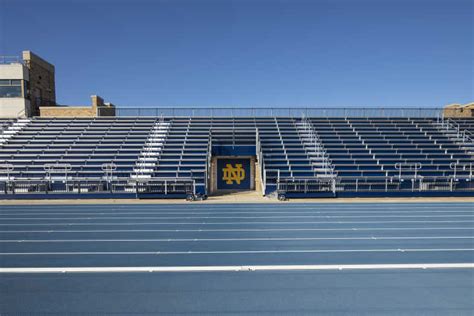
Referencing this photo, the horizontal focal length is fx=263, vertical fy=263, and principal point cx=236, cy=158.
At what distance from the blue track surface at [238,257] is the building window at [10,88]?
16072 mm

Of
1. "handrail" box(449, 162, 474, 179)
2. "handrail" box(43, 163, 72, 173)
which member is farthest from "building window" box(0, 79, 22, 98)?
"handrail" box(449, 162, 474, 179)

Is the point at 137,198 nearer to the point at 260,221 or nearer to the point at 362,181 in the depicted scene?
the point at 260,221

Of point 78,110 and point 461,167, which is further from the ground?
point 78,110

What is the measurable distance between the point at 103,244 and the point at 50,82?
1019 inches

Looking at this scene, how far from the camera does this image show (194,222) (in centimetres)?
930

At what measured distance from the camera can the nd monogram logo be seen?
60.3ft

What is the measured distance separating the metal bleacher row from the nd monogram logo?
1542 mm

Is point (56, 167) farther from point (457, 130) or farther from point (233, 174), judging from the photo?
point (457, 130)

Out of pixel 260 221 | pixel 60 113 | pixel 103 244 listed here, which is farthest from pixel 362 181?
pixel 60 113

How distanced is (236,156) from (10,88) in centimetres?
1982

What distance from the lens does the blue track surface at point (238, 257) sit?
4.10m

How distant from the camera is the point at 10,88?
21766mm

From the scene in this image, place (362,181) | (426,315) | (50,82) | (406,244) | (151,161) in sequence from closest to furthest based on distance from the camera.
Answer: (426,315) → (406,244) → (362,181) → (151,161) → (50,82)

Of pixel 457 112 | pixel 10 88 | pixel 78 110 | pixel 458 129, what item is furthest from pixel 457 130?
pixel 10 88
